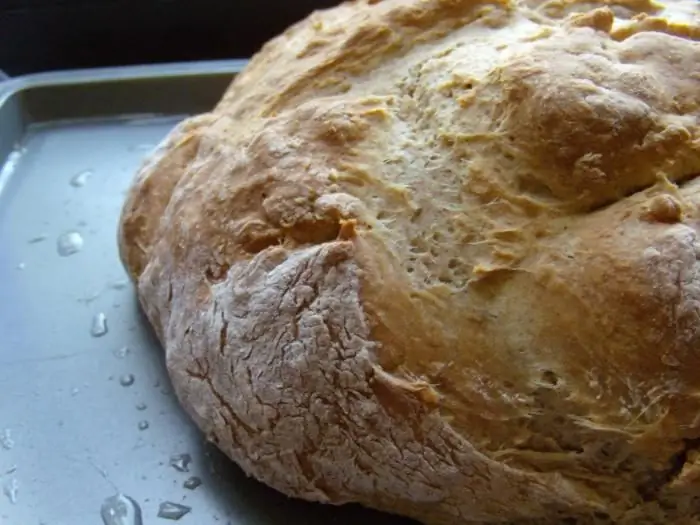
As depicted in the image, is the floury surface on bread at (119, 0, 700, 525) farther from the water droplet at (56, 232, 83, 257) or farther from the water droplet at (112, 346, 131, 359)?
the water droplet at (56, 232, 83, 257)

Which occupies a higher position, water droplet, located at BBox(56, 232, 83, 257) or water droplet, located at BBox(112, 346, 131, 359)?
water droplet, located at BBox(56, 232, 83, 257)

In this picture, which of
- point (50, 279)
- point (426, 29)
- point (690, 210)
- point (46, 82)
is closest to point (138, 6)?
point (46, 82)

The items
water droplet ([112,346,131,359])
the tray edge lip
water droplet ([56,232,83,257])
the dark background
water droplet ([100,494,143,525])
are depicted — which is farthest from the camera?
the dark background

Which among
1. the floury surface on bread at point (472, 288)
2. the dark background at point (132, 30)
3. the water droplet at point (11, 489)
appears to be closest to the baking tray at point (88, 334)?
the water droplet at point (11, 489)

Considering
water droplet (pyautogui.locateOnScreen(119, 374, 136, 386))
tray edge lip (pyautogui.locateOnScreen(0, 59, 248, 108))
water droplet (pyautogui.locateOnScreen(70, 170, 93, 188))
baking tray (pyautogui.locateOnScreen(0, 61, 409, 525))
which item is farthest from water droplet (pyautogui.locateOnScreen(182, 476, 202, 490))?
tray edge lip (pyautogui.locateOnScreen(0, 59, 248, 108))

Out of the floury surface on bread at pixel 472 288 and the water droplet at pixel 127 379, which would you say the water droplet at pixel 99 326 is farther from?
the floury surface on bread at pixel 472 288

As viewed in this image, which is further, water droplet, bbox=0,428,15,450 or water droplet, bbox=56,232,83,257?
water droplet, bbox=56,232,83,257

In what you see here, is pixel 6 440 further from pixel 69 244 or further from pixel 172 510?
pixel 69 244
